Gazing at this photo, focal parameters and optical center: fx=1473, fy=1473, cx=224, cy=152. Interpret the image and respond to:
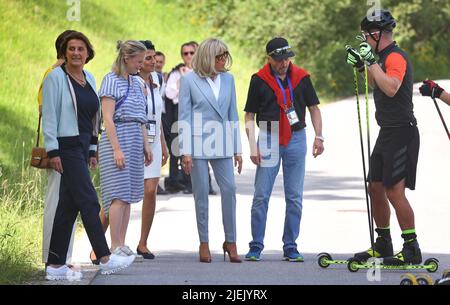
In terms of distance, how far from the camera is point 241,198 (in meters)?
17.2

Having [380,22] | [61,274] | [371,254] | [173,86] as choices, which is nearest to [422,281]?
[371,254]

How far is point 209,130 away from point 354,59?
163 cm

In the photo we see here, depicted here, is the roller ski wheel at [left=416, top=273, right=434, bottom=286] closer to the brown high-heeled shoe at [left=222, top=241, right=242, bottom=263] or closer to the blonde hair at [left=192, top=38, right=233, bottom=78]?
the brown high-heeled shoe at [left=222, top=241, right=242, bottom=263]

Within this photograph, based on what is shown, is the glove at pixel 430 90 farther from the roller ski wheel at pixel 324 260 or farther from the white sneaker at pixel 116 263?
the white sneaker at pixel 116 263

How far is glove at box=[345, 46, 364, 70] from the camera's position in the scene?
1083cm

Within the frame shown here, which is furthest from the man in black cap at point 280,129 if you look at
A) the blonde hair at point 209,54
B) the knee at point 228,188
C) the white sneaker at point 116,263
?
the white sneaker at point 116,263

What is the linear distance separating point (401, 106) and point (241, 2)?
2988 cm

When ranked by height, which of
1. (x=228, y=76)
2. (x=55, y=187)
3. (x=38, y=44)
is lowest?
(x=55, y=187)

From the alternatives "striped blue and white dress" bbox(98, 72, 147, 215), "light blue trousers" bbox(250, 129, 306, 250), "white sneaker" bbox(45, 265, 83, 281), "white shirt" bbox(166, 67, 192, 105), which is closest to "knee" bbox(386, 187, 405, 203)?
"light blue trousers" bbox(250, 129, 306, 250)

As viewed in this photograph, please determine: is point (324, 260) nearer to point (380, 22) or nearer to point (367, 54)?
point (367, 54)

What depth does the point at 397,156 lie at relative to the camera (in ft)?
36.9

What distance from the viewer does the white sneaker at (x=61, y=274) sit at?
10.5 meters
